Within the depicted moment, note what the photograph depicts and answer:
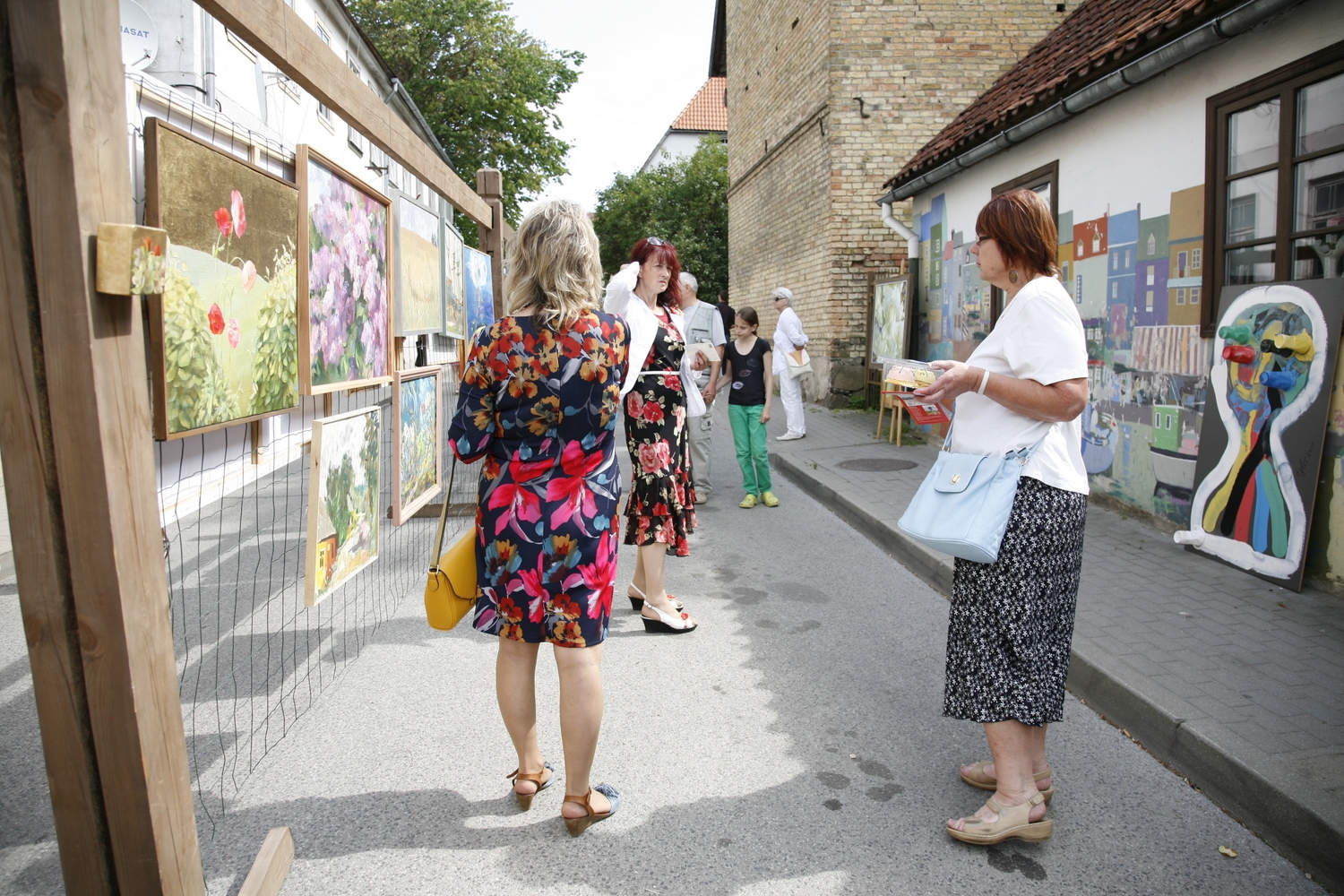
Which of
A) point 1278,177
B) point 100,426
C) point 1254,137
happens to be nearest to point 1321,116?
point 1278,177

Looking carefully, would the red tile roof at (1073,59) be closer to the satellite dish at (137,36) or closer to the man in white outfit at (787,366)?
the man in white outfit at (787,366)

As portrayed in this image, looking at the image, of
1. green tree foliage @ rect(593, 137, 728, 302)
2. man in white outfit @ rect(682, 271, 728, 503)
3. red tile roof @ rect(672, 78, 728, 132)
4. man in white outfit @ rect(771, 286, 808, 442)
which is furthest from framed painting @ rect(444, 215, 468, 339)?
red tile roof @ rect(672, 78, 728, 132)

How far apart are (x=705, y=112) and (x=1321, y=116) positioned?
154 feet

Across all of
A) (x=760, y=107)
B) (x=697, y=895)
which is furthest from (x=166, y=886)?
(x=760, y=107)

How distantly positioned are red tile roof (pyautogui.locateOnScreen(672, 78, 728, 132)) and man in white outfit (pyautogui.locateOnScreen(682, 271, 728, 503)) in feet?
139

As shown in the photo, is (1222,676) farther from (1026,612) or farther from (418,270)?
(418,270)

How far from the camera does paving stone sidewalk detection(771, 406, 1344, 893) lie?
288 cm

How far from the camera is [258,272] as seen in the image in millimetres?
2912

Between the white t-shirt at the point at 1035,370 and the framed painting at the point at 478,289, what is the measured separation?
12.1 ft

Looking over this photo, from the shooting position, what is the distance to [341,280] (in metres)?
3.54

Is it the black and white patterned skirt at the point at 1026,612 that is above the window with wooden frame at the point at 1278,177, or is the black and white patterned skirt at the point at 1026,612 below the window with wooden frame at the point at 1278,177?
below

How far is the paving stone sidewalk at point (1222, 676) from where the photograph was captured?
9.46 feet

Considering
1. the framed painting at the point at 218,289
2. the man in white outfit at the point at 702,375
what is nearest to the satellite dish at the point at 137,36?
the man in white outfit at the point at 702,375

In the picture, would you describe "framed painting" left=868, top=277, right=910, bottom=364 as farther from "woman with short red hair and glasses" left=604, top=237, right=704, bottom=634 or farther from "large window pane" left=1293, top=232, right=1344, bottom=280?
"woman with short red hair and glasses" left=604, top=237, right=704, bottom=634
